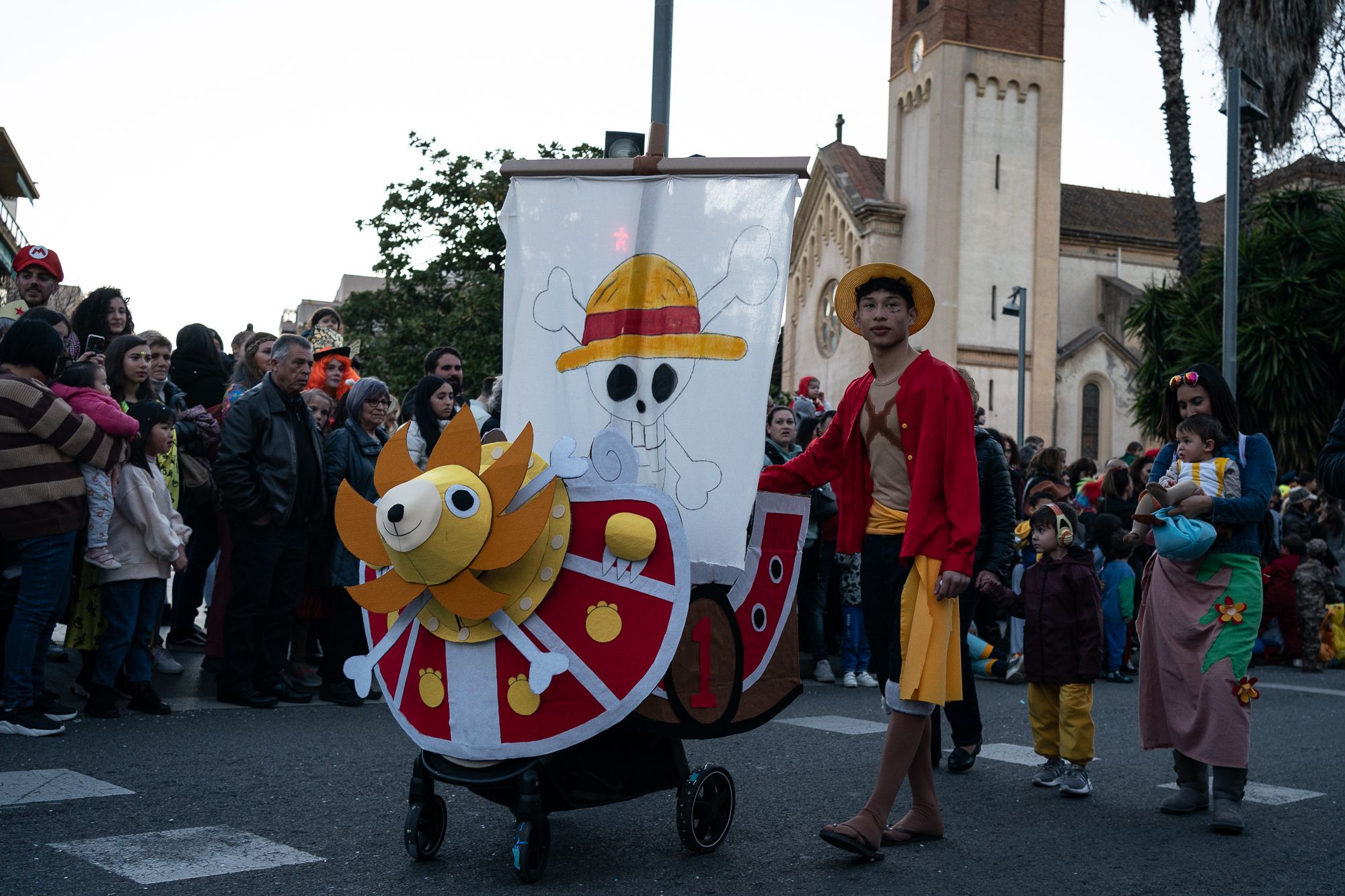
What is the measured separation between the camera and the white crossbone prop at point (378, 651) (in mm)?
4332

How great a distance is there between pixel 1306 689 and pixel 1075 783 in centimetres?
691

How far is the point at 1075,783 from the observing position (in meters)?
6.09

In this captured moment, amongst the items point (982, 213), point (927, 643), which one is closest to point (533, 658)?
point (927, 643)

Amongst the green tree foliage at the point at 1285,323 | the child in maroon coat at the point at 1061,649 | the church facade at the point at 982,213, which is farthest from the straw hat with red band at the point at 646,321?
the church facade at the point at 982,213

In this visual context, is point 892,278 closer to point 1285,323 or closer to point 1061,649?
point 1061,649

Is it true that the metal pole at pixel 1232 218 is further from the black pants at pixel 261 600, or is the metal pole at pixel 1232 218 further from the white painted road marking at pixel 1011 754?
the black pants at pixel 261 600

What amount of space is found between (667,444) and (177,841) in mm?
2231

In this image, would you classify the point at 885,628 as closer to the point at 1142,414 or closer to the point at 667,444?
the point at 667,444

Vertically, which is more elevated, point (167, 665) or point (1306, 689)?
point (167, 665)

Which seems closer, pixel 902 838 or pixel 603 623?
pixel 603 623

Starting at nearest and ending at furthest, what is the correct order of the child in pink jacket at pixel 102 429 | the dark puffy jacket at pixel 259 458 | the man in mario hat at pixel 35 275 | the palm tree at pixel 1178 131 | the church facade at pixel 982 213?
1. the child in pink jacket at pixel 102 429
2. the dark puffy jacket at pixel 259 458
3. the man in mario hat at pixel 35 275
4. the palm tree at pixel 1178 131
5. the church facade at pixel 982 213

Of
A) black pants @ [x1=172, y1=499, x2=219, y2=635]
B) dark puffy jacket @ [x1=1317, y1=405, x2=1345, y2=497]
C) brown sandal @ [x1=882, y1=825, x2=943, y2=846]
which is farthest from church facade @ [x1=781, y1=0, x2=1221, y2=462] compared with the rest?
dark puffy jacket @ [x1=1317, y1=405, x2=1345, y2=497]

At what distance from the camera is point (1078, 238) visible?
175 ft

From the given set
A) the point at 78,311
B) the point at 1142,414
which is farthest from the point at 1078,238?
the point at 78,311
